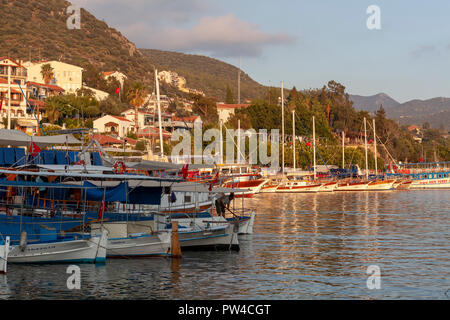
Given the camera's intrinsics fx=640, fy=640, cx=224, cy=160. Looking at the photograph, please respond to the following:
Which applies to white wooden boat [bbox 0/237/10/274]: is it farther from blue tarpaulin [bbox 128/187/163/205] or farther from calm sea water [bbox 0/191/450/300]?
blue tarpaulin [bbox 128/187/163/205]

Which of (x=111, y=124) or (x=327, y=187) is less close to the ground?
(x=111, y=124)

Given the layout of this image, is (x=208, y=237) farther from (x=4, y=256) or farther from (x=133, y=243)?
(x=4, y=256)

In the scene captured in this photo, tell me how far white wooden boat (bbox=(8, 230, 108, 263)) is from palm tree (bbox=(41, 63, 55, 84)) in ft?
428

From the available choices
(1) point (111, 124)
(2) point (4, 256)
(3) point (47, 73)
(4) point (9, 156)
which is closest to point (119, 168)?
(4) point (9, 156)

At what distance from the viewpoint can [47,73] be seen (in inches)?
6107

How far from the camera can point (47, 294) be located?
24.6 metres

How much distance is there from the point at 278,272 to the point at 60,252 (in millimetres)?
10340

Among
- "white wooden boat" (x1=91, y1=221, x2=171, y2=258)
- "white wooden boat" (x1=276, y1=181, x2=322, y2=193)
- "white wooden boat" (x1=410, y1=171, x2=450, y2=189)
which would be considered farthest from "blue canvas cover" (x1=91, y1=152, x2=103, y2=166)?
"white wooden boat" (x1=410, y1=171, x2=450, y2=189)

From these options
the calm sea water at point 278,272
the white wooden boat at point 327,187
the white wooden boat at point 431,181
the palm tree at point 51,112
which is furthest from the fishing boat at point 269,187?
the calm sea water at point 278,272

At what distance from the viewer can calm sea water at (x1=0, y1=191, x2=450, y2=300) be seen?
2514 cm

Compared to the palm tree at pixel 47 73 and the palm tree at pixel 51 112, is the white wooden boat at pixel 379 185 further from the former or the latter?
the palm tree at pixel 47 73

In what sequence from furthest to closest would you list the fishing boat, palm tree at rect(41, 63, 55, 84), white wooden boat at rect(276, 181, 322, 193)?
palm tree at rect(41, 63, 55, 84)
white wooden boat at rect(276, 181, 322, 193)
the fishing boat

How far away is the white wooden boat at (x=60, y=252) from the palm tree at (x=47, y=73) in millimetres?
130565
